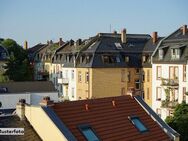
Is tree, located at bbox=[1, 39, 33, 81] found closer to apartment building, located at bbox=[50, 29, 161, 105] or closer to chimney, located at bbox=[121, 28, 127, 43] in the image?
apartment building, located at bbox=[50, 29, 161, 105]

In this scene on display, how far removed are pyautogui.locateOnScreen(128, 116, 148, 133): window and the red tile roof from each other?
259 millimetres

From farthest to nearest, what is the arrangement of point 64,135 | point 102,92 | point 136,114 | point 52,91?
point 102,92, point 52,91, point 136,114, point 64,135

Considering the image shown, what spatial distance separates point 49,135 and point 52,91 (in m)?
29.9

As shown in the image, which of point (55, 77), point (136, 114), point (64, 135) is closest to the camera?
point (64, 135)

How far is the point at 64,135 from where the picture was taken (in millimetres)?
19578

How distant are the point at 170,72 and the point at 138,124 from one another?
23.5 m

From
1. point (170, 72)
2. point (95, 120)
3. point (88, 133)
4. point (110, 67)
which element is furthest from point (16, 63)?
point (88, 133)

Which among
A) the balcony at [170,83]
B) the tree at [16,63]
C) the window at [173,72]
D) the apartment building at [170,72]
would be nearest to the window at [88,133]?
the apartment building at [170,72]

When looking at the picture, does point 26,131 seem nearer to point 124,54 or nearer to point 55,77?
point 124,54

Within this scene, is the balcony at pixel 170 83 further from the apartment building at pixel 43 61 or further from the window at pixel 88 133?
the apartment building at pixel 43 61

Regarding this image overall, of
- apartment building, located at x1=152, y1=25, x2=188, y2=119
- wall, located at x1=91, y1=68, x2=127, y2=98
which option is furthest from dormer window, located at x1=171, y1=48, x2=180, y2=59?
wall, located at x1=91, y1=68, x2=127, y2=98

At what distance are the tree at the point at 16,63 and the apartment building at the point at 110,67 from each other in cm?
1500

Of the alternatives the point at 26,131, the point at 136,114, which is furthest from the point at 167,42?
the point at 26,131

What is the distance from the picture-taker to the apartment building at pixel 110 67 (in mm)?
55906
